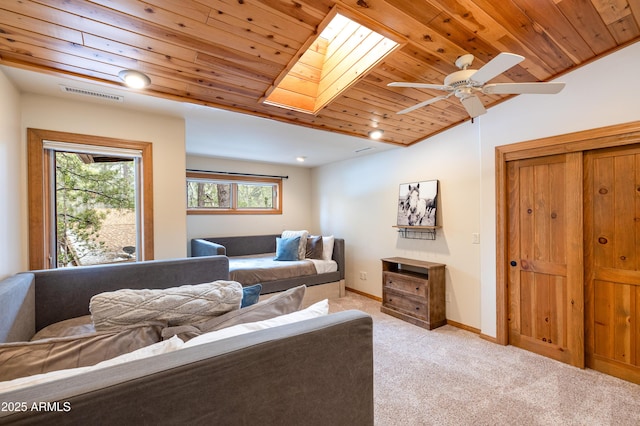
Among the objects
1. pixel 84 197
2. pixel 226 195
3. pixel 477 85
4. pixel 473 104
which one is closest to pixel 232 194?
pixel 226 195

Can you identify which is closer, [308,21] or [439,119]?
[308,21]

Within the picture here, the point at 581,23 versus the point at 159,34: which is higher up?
the point at 581,23

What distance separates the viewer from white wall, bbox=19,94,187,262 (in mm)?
2359

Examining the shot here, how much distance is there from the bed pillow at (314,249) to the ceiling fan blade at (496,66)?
326 centimetres

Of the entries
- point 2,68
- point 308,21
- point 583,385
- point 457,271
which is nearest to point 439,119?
point 457,271

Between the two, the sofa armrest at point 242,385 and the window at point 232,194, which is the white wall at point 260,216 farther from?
the sofa armrest at point 242,385

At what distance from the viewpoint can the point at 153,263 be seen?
2215mm

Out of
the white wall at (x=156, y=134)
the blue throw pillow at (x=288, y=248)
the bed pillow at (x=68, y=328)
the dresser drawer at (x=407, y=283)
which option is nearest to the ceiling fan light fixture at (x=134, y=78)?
the white wall at (x=156, y=134)

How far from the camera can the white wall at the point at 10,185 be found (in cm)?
185

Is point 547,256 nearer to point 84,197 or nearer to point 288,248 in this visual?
point 288,248

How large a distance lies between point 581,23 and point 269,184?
4582 mm

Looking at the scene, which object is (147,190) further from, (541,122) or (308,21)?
(541,122)

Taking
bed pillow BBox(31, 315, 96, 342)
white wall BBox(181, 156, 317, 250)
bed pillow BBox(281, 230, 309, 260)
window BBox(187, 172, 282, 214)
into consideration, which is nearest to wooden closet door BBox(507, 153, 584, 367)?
bed pillow BBox(281, 230, 309, 260)

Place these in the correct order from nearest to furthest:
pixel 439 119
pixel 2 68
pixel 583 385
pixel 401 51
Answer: pixel 2 68, pixel 401 51, pixel 583 385, pixel 439 119
